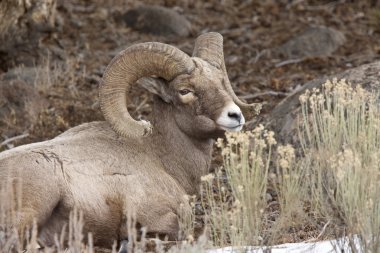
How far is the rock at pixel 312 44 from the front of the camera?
17062 mm

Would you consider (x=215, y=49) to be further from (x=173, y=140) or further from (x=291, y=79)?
(x=291, y=79)

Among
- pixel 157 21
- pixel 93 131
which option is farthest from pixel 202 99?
pixel 157 21

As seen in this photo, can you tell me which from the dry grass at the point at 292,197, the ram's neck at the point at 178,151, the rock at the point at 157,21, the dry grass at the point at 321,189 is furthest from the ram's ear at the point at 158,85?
the rock at the point at 157,21

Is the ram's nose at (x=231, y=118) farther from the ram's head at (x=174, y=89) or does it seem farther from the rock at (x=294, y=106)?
the rock at (x=294, y=106)

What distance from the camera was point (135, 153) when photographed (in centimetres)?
963

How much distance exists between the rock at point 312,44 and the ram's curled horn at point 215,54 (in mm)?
6928

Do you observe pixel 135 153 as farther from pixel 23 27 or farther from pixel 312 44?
pixel 312 44

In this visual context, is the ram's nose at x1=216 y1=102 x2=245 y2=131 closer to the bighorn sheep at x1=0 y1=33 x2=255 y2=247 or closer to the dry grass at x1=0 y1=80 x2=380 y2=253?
the bighorn sheep at x1=0 y1=33 x2=255 y2=247

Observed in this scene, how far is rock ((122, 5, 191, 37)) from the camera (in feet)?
60.8

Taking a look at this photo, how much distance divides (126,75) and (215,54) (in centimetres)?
95

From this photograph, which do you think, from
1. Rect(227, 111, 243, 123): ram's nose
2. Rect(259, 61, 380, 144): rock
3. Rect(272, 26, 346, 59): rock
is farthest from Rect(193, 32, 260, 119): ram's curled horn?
Rect(272, 26, 346, 59): rock

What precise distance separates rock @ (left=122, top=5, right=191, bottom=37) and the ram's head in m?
8.84

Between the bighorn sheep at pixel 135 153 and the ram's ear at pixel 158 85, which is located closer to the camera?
the bighorn sheep at pixel 135 153

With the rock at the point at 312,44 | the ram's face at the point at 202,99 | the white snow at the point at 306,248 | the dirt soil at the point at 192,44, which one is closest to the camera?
the white snow at the point at 306,248
